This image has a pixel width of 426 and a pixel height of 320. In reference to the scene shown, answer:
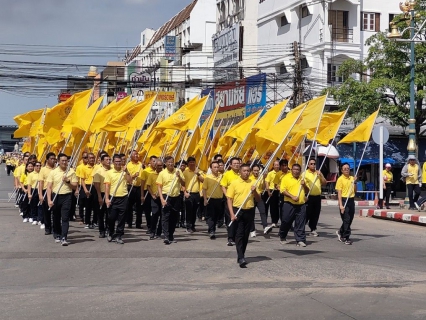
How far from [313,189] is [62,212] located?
5147mm

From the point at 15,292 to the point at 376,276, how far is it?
500cm

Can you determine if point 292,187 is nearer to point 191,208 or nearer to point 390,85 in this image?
point 191,208

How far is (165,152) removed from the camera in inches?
916

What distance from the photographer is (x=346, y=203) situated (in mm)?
15469

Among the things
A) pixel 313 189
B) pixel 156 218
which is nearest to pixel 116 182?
pixel 156 218

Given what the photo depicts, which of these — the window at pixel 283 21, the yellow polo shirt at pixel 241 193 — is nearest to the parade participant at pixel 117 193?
the yellow polo shirt at pixel 241 193

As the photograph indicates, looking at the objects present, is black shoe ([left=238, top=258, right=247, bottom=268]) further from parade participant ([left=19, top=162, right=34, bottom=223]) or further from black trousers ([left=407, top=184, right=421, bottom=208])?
black trousers ([left=407, top=184, right=421, bottom=208])

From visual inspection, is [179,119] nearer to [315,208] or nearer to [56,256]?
[315,208]

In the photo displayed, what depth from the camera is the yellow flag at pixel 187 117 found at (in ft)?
60.2

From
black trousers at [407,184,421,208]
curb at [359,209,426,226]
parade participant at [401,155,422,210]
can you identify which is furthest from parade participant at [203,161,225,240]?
black trousers at [407,184,421,208]

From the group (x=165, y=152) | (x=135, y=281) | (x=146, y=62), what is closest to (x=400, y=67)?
(x=165, y=152)

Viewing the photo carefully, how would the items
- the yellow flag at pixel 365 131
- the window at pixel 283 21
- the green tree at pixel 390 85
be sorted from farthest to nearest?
1. the window at pixel 283 21
2. the green tree at pixel 390 85
3. the yellow flag at pixel 365 131

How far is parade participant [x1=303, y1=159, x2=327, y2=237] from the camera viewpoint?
16.0m

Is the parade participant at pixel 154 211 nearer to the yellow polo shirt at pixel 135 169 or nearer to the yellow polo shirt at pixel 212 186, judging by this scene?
the yellow polo shirt at pixel 212 186
